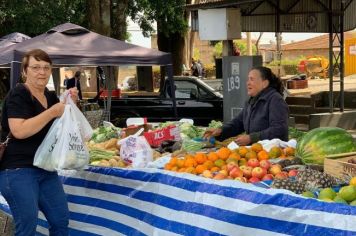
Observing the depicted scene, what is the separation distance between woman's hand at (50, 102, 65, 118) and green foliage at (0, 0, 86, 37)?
51.6 ft

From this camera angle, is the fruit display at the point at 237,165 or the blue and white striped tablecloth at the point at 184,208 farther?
the fruit display at the point at 237,165

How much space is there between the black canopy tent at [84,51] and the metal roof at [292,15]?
5.19 m

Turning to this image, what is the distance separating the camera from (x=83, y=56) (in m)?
9.90

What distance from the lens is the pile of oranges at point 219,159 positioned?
4.92 meters

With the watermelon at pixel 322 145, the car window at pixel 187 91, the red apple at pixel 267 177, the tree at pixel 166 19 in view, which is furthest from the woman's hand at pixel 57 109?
the tree at pixel 166 19

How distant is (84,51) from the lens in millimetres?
10086

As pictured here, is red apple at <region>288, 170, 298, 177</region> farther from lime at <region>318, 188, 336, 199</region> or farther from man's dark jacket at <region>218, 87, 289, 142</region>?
man's dark jacket at <region>218, 87, 289, 142</region>

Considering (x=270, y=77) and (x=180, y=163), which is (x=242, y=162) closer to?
(x=180, y=163)

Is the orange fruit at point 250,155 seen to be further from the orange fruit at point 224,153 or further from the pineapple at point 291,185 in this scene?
the pineapple at point 291,185

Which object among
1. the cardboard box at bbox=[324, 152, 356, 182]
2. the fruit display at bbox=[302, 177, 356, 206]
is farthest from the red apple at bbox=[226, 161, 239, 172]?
the fruit display at bbox=[302, 177, 356, 206]

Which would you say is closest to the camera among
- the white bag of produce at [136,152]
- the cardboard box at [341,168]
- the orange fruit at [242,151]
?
the cardboard box at [341,168]

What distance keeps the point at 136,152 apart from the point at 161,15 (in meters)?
17.9

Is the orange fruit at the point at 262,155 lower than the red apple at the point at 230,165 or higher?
higher

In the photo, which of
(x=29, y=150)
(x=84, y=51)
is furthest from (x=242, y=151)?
(x=84, y=51)
